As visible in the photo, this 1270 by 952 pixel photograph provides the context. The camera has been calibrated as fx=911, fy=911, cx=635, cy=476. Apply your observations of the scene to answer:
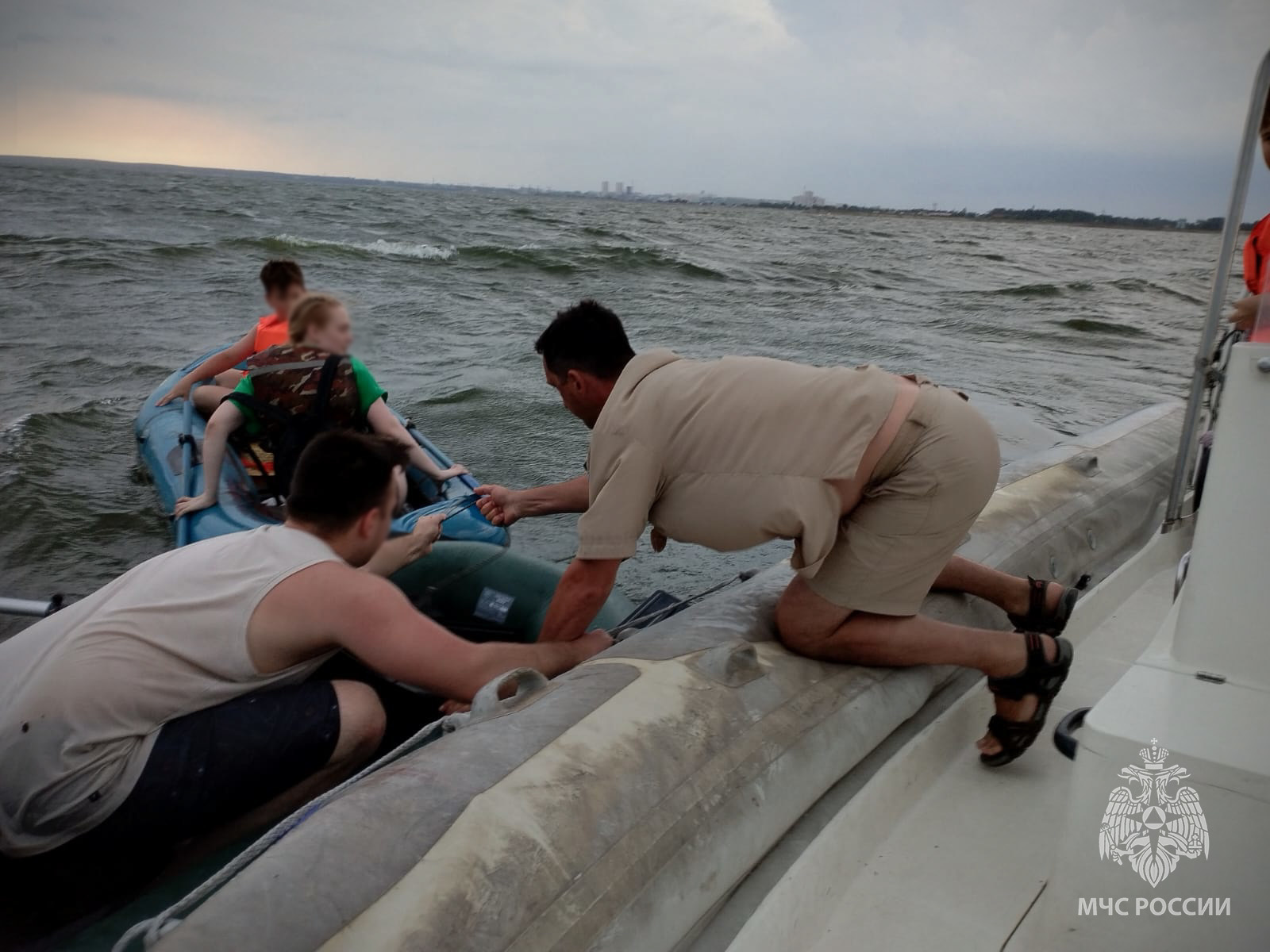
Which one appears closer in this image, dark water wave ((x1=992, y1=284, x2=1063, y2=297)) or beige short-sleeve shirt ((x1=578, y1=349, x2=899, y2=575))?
beige short-sleeve shirt ((x1=578, y1=349, x2=899, y2=575))

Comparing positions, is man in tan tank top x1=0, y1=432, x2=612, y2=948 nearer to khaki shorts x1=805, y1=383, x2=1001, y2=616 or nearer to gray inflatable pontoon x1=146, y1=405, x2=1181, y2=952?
gray inflatable pontoon x1=146, y1=405, x2=1181, y2=952

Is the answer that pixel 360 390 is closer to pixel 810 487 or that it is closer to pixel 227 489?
pixel 227 489

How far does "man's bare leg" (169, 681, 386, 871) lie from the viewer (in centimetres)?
194

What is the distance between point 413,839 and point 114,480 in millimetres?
6071

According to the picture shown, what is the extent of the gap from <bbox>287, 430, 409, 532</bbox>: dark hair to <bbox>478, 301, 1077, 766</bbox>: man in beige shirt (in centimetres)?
49

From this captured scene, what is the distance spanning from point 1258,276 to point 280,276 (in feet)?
8.49

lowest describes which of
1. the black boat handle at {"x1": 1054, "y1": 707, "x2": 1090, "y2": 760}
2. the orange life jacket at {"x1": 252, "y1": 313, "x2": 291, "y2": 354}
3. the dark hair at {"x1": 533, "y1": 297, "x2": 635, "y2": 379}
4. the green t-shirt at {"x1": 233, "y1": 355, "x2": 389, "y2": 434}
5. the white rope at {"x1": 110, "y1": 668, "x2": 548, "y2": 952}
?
the black boat handle at {"x1": 1054, "y1": 707, "x2": 1090, "y2": 760}

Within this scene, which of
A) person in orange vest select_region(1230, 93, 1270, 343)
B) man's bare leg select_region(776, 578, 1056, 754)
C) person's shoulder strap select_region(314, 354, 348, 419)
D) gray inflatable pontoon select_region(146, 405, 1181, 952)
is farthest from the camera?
person's shoulder strap select_region(314, 354, 348, 419)

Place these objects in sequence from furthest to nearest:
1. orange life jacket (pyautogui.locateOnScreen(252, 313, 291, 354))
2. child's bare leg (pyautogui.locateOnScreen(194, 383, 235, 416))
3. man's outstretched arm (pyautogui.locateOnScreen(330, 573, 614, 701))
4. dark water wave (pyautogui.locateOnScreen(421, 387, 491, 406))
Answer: dark water wave (pyautogui.locateOnScreen(421, 387, 491, 406)), child's bare leg (pyautogui.locateOnScreen(194, 383, 235, 416)), orange life jacket (pyautogui.locateOnScreen(252, 313, 291, 354)), man's outstretched arm (pyautogui.locateOnScreen(330, 573, 614, 701))

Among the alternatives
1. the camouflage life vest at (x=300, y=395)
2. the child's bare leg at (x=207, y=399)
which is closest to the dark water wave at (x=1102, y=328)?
the child's bare leg at (x=207, y=399)

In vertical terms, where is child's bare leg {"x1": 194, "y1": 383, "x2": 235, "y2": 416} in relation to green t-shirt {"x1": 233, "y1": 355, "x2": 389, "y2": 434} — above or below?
below

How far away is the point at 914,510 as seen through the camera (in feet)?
7.12

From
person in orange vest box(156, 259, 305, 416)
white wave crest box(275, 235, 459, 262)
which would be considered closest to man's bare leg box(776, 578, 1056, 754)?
person in orange vest box(156, 259, 305, 416)

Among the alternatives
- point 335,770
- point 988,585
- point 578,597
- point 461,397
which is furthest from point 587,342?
point 461,397
